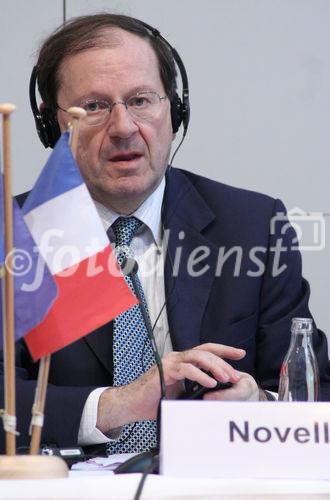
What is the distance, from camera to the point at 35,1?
2.42 m

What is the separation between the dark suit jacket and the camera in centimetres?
175

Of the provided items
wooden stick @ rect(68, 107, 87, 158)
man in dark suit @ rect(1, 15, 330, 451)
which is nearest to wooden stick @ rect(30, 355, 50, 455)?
wooden stick @ rect(68, 107, 87, 158)

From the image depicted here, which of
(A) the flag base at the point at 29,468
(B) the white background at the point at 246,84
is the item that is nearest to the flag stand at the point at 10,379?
(A) the flag base at the point at 29,468

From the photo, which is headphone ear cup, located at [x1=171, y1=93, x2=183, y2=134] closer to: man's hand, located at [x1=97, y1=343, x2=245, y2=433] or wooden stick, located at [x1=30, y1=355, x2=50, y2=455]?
man's hand, located at [x1=97, y1=343, x2=245, y2=433]

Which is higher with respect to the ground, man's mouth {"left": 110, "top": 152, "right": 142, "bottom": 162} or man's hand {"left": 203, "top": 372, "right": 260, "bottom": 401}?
man's mouth {"left": 110, "top": 152, "right": 142, "bottom": 162}

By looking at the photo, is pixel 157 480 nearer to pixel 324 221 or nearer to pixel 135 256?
pixel 135 256

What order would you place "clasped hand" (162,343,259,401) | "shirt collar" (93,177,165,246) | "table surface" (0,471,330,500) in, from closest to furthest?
"table surface" (0,471,330,500) < "clasped hand" (162,343,259,401) < "shirt collar" (93,177,165,246)

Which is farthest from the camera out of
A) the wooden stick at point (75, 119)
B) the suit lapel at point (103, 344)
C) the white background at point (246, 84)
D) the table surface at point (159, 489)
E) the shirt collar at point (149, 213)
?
the white background at point (246, 84)

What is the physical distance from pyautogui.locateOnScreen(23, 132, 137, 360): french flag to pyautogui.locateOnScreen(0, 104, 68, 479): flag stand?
71 millimetres

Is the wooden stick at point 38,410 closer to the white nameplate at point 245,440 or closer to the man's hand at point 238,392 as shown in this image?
the white nameplate at point 245,440

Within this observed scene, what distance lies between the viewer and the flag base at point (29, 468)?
966mm

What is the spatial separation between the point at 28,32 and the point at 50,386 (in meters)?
1.13

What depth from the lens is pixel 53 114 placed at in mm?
1890
